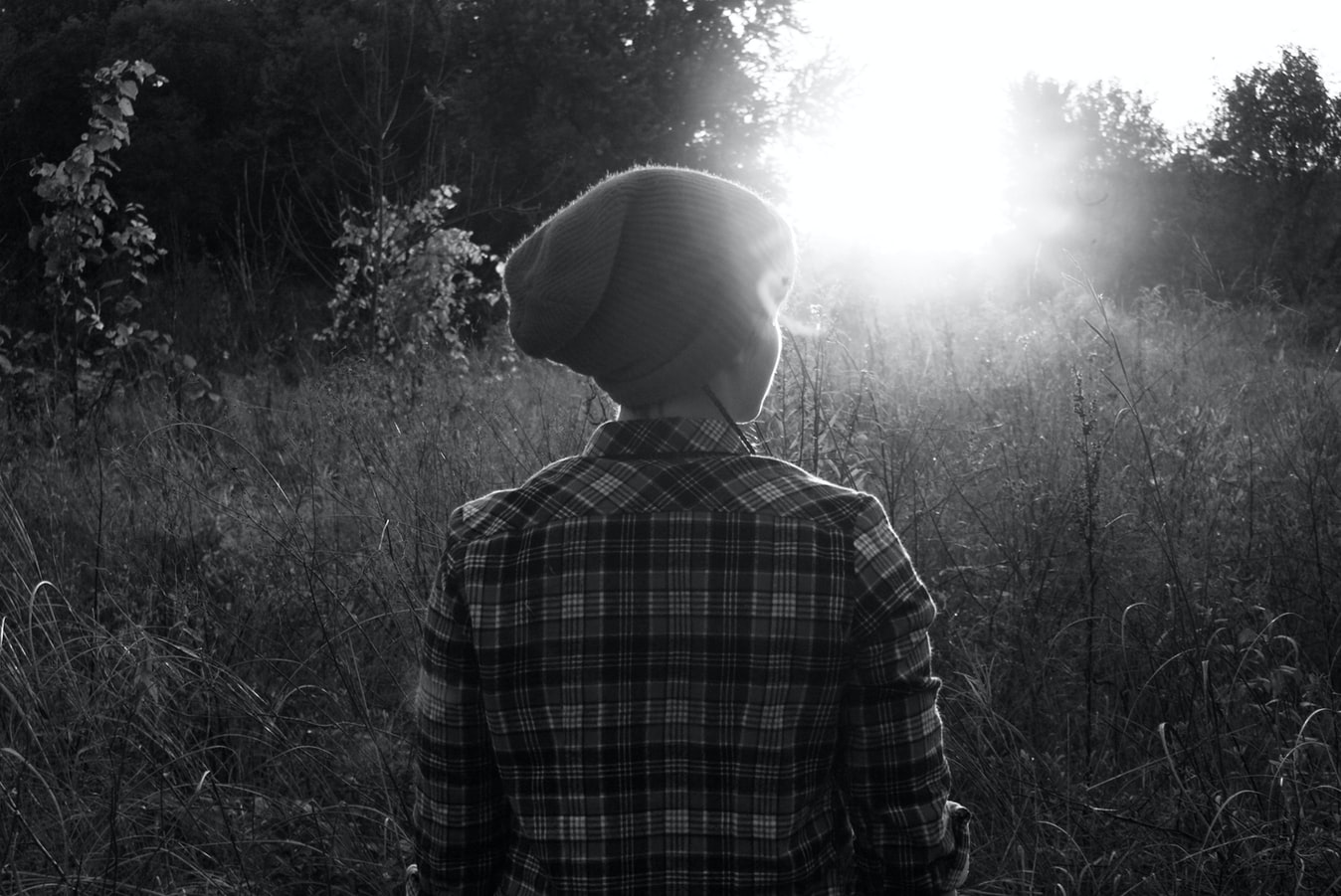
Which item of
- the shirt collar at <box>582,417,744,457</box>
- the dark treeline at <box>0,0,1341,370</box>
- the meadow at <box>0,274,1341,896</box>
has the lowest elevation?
the meadow at <box>0,274,1341,896</box>

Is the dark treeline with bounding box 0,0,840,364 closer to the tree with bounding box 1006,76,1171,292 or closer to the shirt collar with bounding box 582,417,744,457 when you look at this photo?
the tree with bounding box 1006,76,1171,292

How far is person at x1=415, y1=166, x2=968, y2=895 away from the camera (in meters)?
1.10

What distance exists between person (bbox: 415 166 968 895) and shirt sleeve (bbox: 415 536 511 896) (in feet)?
0.15

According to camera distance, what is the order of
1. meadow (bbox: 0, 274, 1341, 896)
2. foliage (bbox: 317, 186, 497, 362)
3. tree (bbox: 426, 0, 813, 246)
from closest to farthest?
meadow (bbox: 0, 274, 1341, 896)
foliage (bbox: 317, 186, 497, 362)
tree (bbox: 426, 0, 813, 246)

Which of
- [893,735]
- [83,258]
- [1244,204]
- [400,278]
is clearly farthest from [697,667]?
[1244,204]

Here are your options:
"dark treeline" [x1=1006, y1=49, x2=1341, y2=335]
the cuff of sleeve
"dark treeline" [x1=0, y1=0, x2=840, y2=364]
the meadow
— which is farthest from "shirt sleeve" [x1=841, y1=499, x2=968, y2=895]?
"dark treeline" [x1=0, y1=0, x2=840, y2=364]

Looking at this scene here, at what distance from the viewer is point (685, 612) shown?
1102mm

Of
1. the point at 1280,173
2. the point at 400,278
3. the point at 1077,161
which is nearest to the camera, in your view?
the point at 400,278

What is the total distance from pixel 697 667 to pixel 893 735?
0.22 meters

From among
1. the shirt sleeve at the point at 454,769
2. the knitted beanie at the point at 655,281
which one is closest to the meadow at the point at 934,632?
the knitted beanie at the point at 655,281

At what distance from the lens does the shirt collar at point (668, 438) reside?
1.15 metres

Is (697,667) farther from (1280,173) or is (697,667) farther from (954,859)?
(1280,173)

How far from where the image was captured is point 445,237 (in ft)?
28.1

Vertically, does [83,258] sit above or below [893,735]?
above
